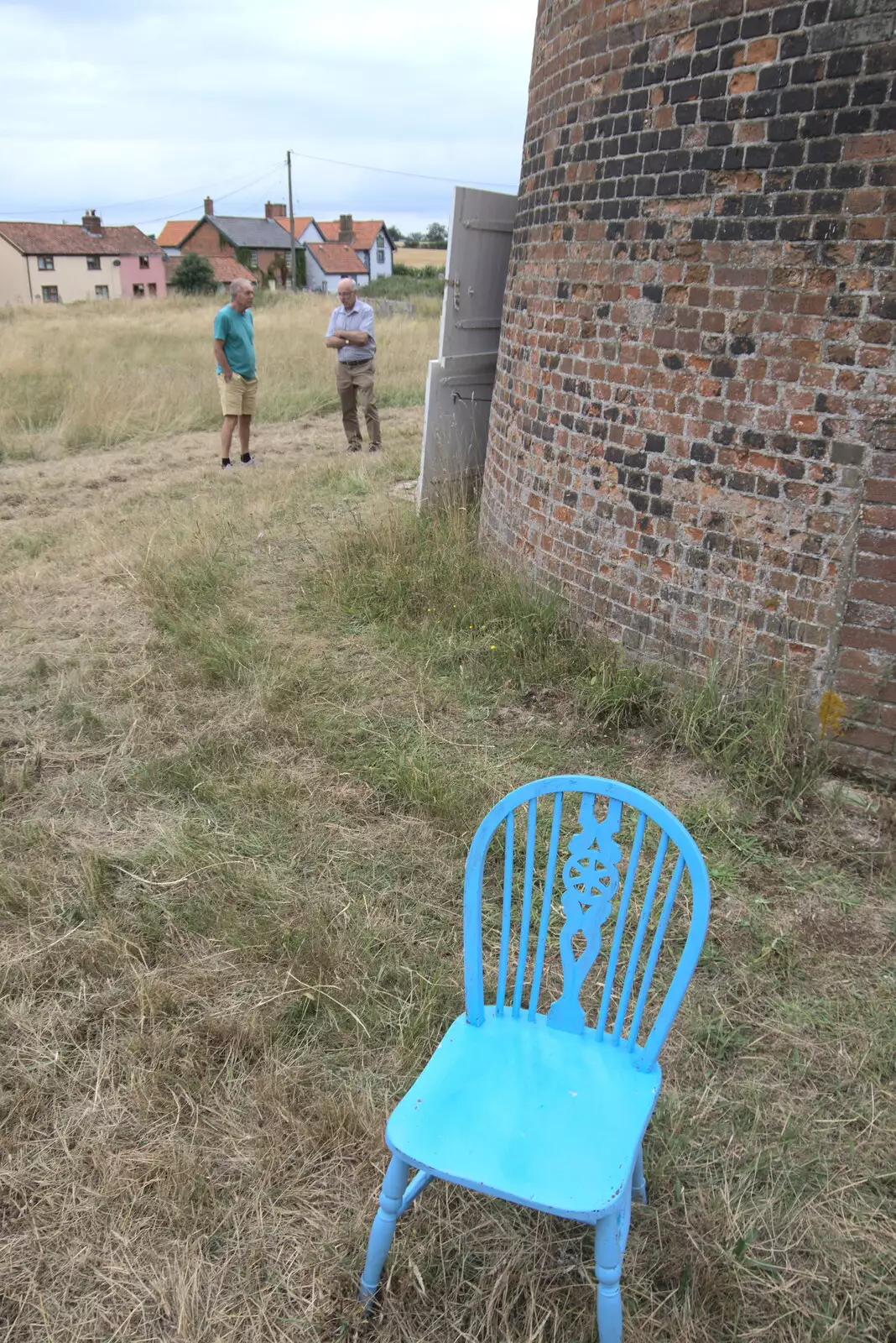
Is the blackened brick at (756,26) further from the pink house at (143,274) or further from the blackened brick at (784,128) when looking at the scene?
the pink house at (143,274)

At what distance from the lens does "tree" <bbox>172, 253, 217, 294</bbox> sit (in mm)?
50688

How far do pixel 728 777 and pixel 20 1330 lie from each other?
2.81 metres

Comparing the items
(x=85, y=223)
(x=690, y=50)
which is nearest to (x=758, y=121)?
(x=690, y=50)

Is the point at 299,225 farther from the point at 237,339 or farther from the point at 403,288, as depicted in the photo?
the point at 237,339

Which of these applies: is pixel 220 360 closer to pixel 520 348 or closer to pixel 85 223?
pixel 520 348

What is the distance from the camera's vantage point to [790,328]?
137 inches

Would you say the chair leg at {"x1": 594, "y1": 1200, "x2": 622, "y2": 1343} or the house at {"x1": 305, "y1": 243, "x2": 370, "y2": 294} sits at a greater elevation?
the house at {"x1": 305, "y1": 243, "x2": 370, "y2": 294}

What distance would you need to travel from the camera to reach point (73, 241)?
57906 mm

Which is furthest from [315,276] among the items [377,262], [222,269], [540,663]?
[540,663]

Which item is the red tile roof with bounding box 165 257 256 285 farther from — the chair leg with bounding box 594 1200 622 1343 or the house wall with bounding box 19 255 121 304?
the chair leg with bounding box 594 1200 622 1343

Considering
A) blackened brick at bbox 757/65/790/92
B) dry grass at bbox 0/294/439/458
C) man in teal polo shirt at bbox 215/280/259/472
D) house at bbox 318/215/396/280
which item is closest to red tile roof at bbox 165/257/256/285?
house at bbox 318/215/396/280

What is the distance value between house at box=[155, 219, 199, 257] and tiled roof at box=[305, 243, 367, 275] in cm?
893

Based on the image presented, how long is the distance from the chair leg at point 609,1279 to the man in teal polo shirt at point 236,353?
790 cm

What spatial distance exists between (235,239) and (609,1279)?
72.4 m
